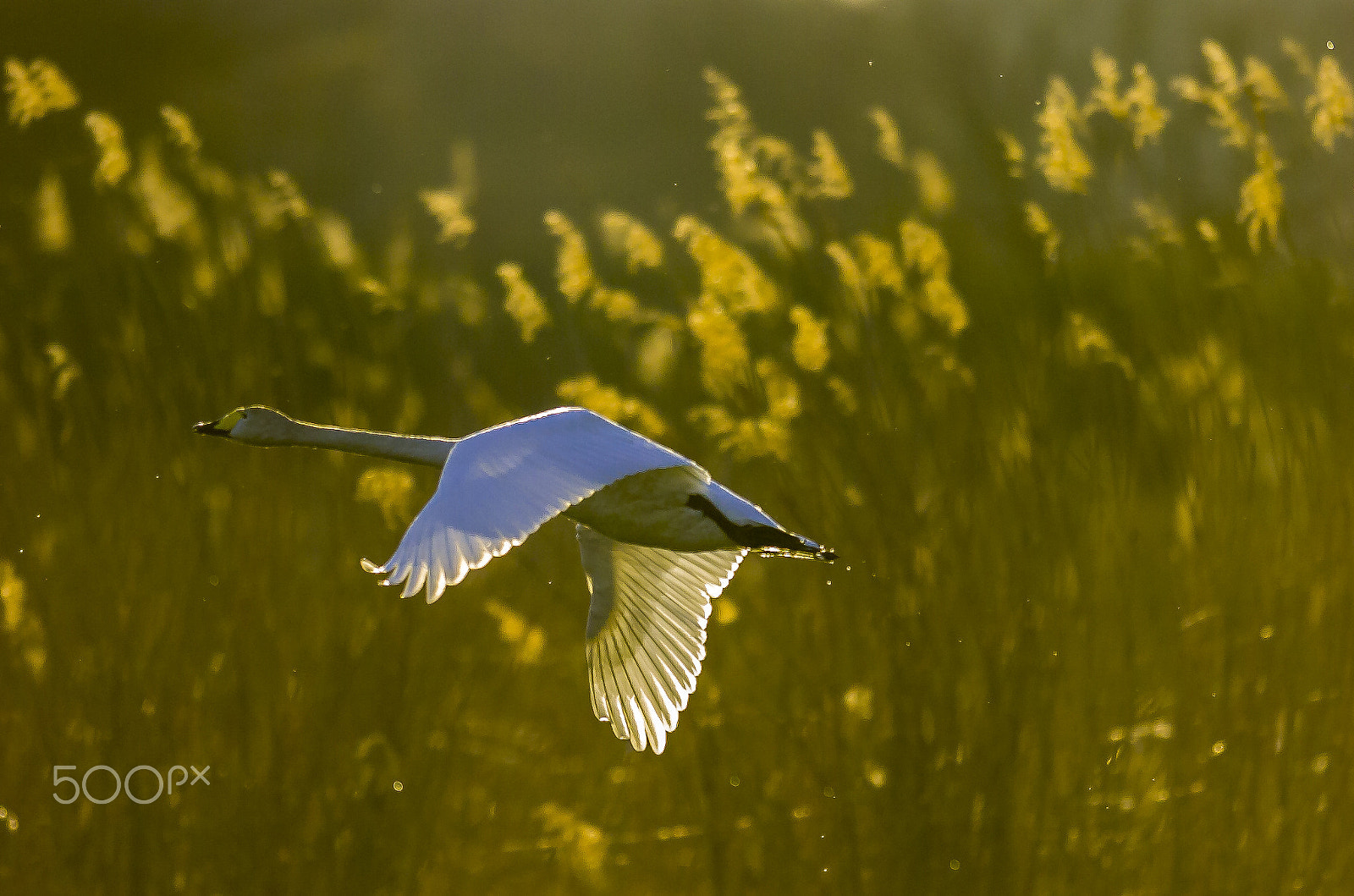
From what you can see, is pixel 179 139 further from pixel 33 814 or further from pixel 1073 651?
pixel 1073 651

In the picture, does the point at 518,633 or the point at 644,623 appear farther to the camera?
the point at 644,623

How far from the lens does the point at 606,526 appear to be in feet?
9.40

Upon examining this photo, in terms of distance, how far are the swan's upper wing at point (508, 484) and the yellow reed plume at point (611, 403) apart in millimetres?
449

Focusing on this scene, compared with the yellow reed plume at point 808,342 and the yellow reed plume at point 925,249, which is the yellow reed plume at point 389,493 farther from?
the yellow reed plume at point 925,249

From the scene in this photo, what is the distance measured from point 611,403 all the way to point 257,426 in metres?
0.75

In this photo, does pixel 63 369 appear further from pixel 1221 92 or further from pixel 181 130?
pixel 1221 92

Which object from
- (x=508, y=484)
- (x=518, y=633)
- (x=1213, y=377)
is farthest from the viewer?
(x=1213, y=377)

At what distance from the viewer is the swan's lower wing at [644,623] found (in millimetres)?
3309

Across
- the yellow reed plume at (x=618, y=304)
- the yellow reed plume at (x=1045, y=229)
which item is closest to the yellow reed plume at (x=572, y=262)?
the yellow reed plume at (x=618, y=304)

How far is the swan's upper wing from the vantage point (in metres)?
2.18

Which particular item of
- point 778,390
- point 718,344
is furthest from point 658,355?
point 778,390

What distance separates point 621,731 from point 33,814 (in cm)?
133

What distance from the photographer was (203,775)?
3273mm

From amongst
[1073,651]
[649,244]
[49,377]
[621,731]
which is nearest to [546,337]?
[649,244]
